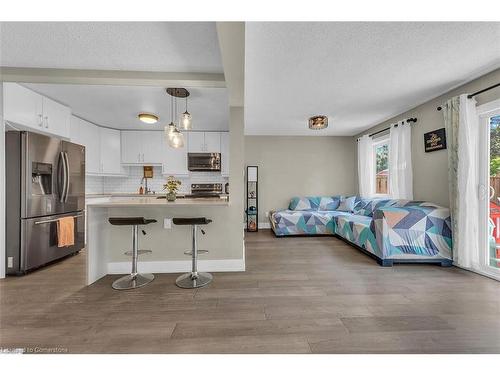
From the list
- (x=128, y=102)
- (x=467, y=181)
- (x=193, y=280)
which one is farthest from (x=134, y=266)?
(x=467, y=181)

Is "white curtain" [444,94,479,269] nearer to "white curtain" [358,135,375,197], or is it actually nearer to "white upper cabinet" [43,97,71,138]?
"white curtain" [358,135,375,197]

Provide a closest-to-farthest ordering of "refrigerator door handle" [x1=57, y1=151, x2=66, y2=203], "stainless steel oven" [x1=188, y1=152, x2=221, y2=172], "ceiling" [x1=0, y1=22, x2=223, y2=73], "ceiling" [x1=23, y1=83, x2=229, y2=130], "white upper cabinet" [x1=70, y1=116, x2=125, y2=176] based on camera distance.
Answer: "ceiling" [x1=0, y1=22, x2=223, y2=73]
"ceiling" [x1=23, y1=83, x2=229, y2=130]
"refrigerator door handle" [x1=57, y1=151, x2=66, y2=203]
"white upper cabinet" [x1=70, y1=116, x2=125, y2=176]
"stainless steel oven" [x1=188, y1=152, x2=221, y2=172]

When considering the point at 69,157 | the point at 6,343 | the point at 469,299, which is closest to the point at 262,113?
the point at 69,157

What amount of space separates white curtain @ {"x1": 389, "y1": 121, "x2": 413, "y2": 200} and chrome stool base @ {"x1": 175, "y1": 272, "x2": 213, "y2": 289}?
3.48 metres

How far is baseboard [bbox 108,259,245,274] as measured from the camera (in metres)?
2.77

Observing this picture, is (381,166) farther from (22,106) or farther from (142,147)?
(22,106)

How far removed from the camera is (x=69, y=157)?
10.8ft

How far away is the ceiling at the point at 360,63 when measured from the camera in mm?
1801

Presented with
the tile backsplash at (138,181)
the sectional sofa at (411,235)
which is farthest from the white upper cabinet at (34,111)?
the sectional sofa at (411,235)

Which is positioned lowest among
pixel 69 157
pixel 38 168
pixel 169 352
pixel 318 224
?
pixel 169 352

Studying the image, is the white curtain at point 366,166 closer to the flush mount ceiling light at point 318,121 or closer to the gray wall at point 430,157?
the gray wall at point 430,157

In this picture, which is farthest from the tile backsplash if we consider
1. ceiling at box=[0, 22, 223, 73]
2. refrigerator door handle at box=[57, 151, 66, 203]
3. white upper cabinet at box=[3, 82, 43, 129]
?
ceiling at box=[0, 22, 223, 73]

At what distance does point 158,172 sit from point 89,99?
7.22ft
